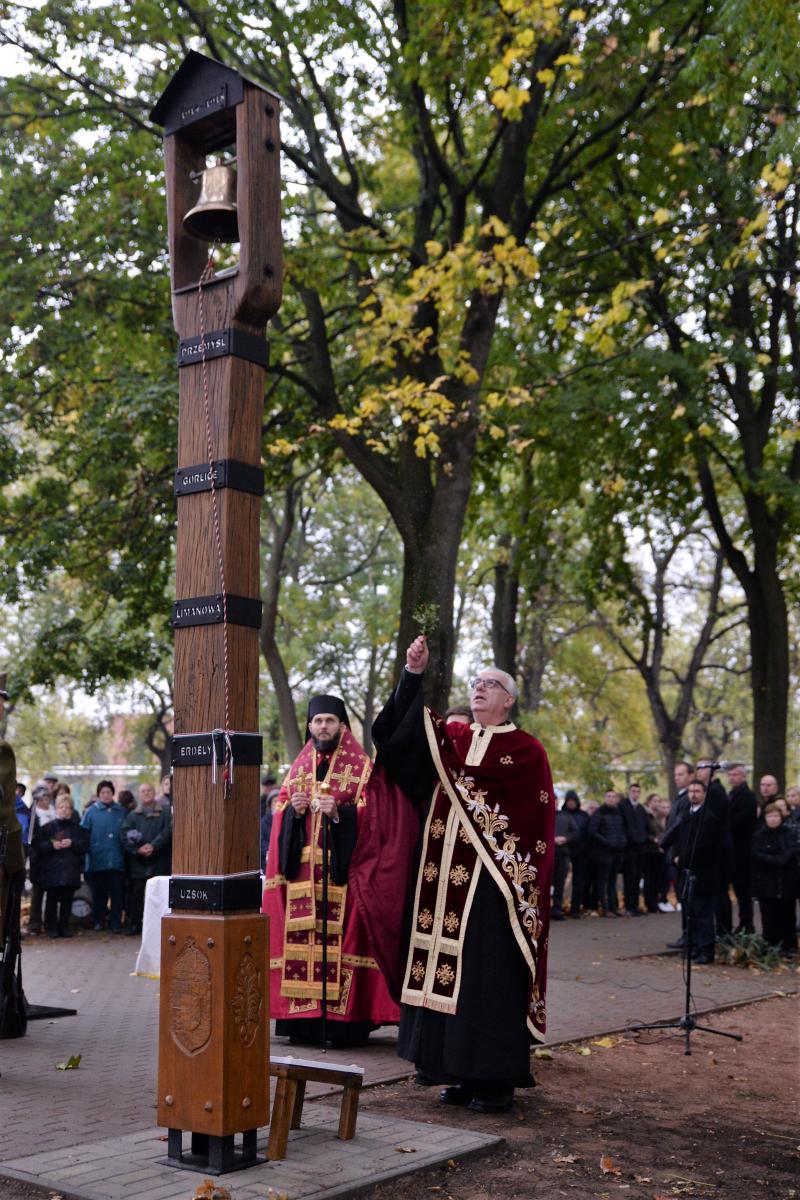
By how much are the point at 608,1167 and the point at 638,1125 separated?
102cm

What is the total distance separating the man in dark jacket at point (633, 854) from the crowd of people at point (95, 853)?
678 centimetres

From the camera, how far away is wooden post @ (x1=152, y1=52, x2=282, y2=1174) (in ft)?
18.7

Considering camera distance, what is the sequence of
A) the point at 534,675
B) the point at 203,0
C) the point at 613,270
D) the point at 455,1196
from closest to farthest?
the point at 455,1196, the point at 203,0, the point at 613,270, the point at 534,675

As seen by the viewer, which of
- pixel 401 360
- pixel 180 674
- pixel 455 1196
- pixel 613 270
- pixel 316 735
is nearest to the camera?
pixel 455 1196

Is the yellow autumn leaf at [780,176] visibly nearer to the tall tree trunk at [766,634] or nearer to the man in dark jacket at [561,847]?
the tall tree trunk at [766,634]

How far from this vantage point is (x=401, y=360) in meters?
16.7

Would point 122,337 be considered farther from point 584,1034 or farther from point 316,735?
point 584,1034

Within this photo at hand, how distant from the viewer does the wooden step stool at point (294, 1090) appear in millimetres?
5938

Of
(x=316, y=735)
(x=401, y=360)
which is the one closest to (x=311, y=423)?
(x=401, y=360)

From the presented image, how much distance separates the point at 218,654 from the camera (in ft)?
19.5

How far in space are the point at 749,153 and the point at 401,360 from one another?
237 inches

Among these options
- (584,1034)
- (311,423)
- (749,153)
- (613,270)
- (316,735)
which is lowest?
(584,1034)

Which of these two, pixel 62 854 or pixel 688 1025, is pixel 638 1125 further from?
pixel 62 854

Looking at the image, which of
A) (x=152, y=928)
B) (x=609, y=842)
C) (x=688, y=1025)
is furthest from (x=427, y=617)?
(x=688, y=1025)
